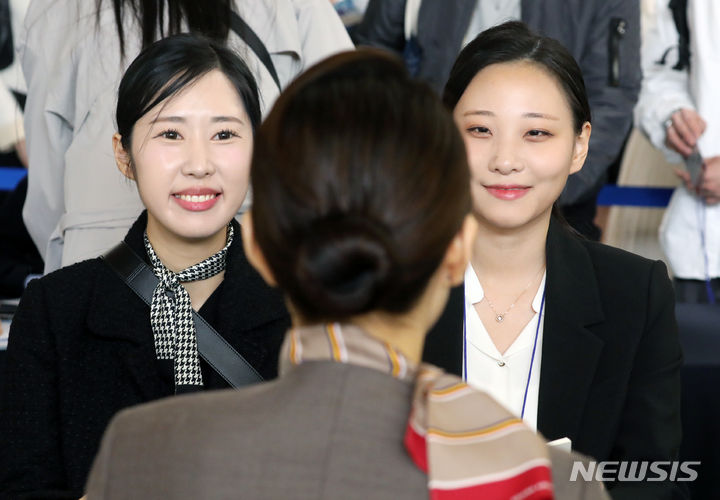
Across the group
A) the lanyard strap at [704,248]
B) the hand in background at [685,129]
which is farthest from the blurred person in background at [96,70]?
the lanyard strap at [704,248]

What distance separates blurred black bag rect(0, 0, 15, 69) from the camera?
3936 mm

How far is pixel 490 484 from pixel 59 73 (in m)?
1.66

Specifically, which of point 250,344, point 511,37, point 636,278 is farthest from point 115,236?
point 636,278

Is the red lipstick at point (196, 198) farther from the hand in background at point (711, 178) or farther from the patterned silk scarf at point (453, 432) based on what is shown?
the hand in background at point (711, 178)

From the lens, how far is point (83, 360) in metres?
1.84

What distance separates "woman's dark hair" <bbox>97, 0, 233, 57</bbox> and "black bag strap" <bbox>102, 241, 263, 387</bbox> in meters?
0.55

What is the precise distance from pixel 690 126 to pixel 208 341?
1.97 meters

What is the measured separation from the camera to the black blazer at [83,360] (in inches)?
70.0

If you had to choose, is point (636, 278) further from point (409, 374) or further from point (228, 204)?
point (409, 374)

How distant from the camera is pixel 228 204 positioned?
6.22 ft

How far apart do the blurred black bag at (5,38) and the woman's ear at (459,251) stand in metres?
3.30

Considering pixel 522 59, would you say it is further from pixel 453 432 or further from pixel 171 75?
pixel 453 432

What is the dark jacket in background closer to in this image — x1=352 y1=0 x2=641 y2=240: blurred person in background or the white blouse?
x1=352 y1=0 x2=641 y2=240: blurred person in background

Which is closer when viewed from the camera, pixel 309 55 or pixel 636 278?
pixel 636 278
